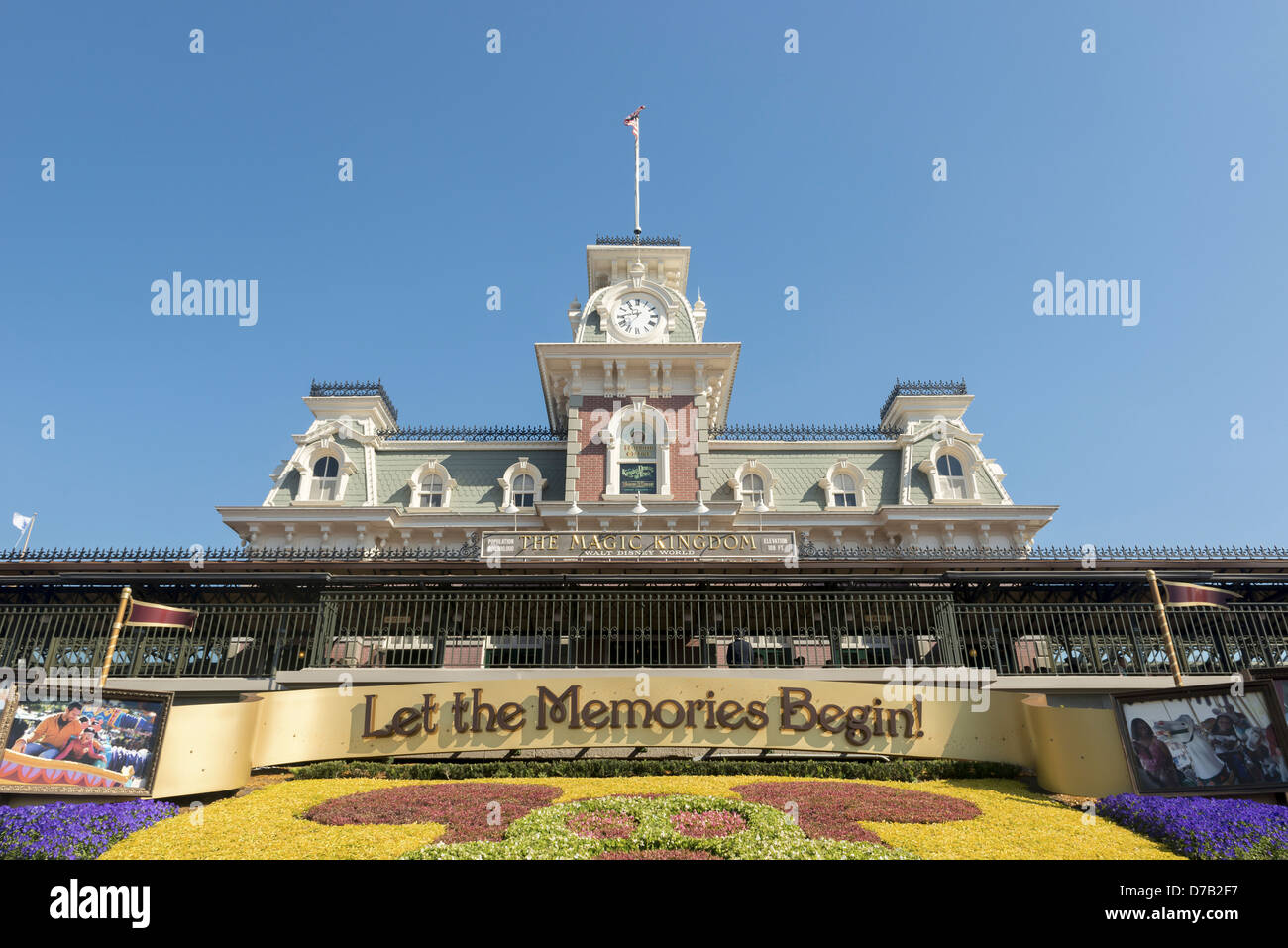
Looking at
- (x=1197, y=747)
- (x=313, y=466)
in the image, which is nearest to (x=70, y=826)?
(x=1197, y=747)

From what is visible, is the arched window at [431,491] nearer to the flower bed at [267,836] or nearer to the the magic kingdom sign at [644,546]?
the the magic kingdom sign at [644,546]

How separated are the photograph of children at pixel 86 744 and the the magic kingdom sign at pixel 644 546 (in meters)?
8.16

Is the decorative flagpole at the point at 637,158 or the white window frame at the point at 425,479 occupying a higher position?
the decorative flagpole at the point at 637,158

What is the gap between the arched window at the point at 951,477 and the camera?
2953 cm

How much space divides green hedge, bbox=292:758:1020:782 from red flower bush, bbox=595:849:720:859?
5.17 meters

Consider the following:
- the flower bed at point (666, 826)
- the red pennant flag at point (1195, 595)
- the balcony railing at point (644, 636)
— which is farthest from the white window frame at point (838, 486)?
the flower bed at point (666, 826)

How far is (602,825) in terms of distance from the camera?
848 cm

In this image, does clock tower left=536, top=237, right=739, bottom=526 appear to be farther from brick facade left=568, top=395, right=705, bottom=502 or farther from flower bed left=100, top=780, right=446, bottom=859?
flower bed left=100, top=780, right=446, bottom=859

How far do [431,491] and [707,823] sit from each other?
2433 centimetres

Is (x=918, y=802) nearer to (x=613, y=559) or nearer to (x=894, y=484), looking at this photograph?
(x=613, y=559)

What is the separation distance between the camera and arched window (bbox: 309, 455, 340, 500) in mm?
29719

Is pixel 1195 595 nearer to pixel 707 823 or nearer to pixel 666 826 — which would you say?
pixel 707 823
